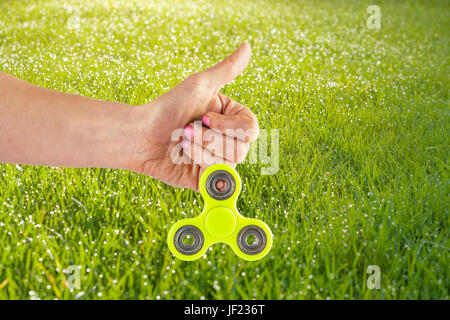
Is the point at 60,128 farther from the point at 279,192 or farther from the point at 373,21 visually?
the point at 373,21

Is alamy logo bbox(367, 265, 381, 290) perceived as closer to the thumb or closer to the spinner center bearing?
the spinner center bearing

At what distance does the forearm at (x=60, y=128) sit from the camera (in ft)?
7.82

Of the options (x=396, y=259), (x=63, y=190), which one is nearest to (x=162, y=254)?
(x=63, y=190)

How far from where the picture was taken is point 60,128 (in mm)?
2404

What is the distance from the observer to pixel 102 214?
8.14ft

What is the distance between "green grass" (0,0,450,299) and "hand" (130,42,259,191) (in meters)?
0.18

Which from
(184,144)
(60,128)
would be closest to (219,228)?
(184,144)

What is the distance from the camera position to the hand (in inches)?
91.8

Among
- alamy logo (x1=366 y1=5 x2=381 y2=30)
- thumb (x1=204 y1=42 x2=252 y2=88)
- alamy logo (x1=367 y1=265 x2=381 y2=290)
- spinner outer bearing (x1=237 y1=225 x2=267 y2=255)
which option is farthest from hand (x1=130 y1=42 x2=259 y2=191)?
alamy logo (x1=366 y1=5 x2=381 y2=30)

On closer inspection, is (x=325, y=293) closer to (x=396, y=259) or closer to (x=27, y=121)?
(x=396, y=259)

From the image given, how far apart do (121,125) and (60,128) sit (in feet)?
1.01

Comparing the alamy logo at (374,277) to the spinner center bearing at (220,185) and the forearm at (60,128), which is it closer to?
the spinner center bearing at (220,185)

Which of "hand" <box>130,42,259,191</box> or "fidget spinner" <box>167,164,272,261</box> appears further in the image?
"hand" <box>130,42,259,191</box>

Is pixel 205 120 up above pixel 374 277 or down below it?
above
